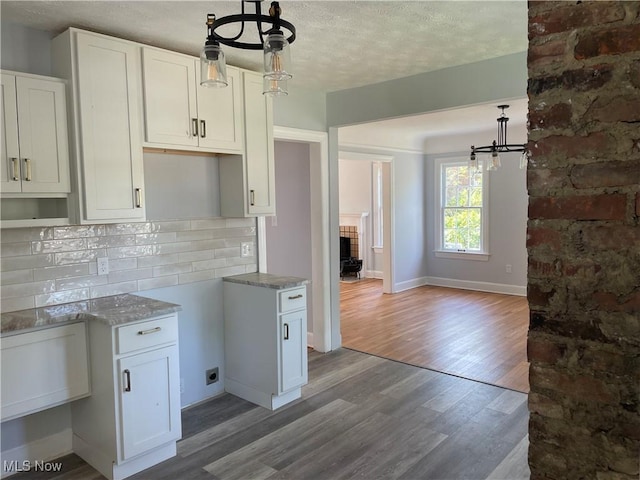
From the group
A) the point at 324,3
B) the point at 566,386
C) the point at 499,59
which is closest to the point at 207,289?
the point at 324,3

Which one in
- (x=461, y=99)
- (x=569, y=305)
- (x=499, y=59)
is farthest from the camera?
(x=461, y=99)

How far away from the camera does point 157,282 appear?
128 inches

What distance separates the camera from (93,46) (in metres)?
2.61

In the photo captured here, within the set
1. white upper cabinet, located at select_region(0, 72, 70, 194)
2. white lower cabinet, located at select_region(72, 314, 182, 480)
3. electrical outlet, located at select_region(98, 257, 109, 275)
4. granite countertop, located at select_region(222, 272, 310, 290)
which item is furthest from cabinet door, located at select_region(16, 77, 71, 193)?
granite countertop, located at select_region(222, 272, 310, 290)

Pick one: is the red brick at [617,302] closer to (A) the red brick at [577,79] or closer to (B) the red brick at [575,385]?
(B) the red brick at [575,385]

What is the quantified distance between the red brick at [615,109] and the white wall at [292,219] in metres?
3.78

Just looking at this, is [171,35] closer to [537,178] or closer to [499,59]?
[499,59]

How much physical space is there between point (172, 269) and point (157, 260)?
0.13m

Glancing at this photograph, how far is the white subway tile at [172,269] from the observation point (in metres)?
3.24

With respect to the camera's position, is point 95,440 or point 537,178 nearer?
point 537,178

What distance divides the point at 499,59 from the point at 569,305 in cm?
293

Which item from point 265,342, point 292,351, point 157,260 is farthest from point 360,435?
point 157,260

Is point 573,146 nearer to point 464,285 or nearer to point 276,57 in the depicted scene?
point 276,57

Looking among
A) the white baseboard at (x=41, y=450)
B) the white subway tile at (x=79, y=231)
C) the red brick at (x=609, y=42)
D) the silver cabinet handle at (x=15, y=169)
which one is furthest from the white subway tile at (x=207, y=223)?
the red brick at (x=609, y=42)
